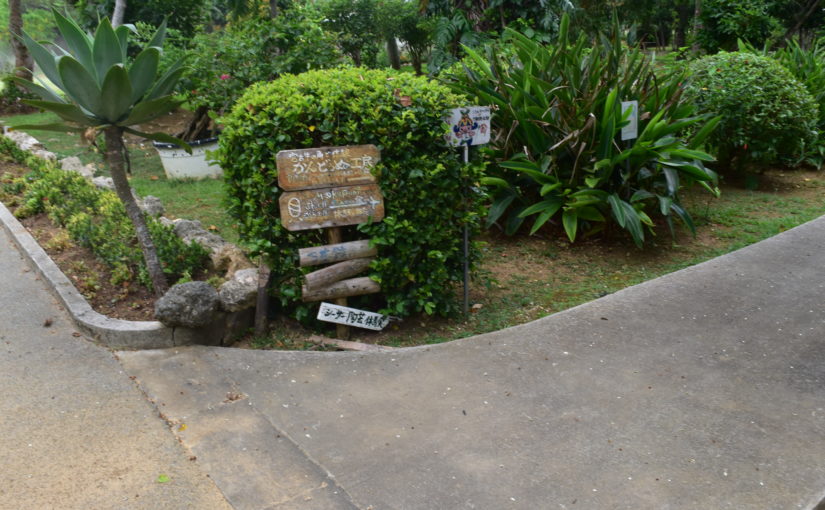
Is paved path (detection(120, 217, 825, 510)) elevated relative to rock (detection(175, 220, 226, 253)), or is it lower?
lower

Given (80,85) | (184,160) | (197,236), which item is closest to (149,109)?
(80,85)

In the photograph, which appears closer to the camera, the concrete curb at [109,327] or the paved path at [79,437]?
the paved path at [79,437]

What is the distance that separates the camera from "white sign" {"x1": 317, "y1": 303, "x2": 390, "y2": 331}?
4742mm

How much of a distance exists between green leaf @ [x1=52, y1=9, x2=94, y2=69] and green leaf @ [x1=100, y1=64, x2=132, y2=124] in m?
0.40

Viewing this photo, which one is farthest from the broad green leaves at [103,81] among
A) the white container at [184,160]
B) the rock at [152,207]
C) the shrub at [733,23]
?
the shrub at [733,23]

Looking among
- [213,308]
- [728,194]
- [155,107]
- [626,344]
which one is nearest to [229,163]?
[155,107]

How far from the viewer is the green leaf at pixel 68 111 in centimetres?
417

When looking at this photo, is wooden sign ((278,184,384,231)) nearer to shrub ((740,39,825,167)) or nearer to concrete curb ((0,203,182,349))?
concrete curb ((0,203,182,349))

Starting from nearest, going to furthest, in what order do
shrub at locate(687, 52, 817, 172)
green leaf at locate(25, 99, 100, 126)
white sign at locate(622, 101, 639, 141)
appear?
1. green leaf at locate(25, 99, 100, 126)
2. white sign at locate(622, 101, 639, 141)
3. shrub at locate(687, 52, 817, 172)

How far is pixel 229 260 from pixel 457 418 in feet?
Result: 8.05

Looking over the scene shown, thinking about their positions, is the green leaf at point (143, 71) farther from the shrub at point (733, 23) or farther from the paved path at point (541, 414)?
the shrub at point (733, 23)

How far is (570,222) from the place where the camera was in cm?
638

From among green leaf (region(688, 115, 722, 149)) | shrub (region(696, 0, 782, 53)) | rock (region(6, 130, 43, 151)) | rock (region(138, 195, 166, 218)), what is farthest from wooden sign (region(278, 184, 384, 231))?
shrub (region(696, 0, 782, 53))

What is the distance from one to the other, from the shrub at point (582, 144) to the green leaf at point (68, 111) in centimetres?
335
